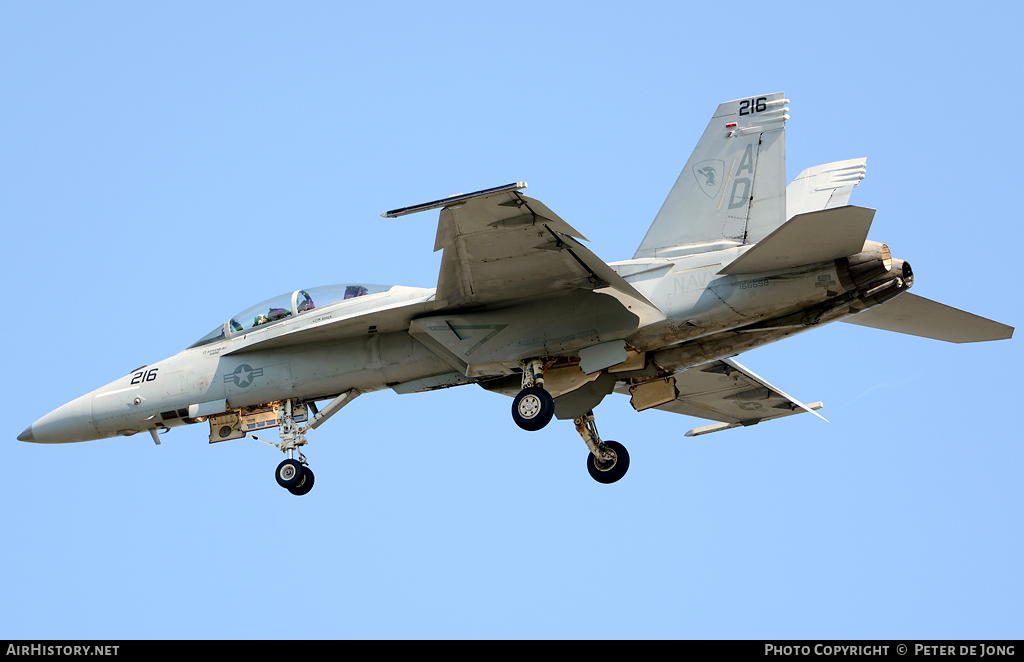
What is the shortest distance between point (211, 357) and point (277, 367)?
4.45ft

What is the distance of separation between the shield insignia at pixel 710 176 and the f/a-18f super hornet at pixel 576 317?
4cm

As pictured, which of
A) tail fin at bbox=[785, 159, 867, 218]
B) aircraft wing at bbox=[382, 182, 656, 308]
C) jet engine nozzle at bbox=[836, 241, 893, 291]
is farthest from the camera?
tail fin at bbox=[785, 159, 867, 218]

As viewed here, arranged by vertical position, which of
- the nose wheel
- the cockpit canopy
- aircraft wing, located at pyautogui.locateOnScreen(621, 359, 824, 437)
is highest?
the cockpit canopy

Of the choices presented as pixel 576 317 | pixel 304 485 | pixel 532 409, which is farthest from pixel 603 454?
pixel 304 485

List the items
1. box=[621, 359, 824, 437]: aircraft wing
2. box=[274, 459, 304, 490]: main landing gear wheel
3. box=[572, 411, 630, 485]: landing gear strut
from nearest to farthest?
box=[274, 459, 304, 490]: main landing gear wheel, box=[572, 411, 630, 485]: landing gear strut, box=[621, 359, 824, 437]: aircraft wing

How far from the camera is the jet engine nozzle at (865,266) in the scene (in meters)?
16.7

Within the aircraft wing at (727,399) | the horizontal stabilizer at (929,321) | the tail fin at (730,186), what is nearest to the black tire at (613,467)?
the aircraft wing at (727,399)

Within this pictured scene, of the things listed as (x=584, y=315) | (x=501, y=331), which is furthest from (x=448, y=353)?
(x=584, y=315)

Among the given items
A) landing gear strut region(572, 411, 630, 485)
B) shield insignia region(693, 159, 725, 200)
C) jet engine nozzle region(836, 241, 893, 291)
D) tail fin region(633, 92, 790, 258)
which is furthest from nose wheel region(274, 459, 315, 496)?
jet engine nozzle region(836, 241, 893, 291)

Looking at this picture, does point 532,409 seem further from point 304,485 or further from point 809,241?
point 809,241

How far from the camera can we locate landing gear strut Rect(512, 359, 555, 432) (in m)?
18.5

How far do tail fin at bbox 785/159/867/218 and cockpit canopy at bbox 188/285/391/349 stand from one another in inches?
284

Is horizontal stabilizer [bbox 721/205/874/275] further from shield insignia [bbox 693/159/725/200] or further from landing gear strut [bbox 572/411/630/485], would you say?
landing gear strut [bbox 572/411/630/485]

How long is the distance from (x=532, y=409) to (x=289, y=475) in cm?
473
